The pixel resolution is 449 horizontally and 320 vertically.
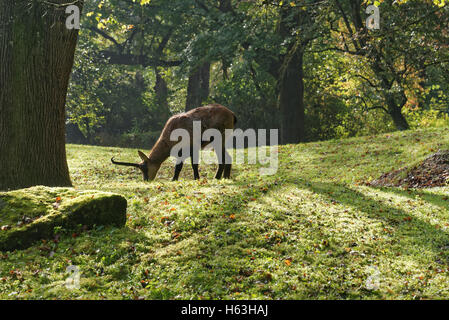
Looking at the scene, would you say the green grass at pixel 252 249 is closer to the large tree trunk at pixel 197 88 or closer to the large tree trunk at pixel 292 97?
the large tree trunk at pixel 292 97

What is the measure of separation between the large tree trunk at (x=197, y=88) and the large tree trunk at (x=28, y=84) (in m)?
20.0

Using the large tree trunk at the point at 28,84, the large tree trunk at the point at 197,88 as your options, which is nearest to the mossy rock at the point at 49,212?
the large tree trunk at the point at 28,84

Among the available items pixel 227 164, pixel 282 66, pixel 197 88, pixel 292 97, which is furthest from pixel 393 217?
pixel 197 88

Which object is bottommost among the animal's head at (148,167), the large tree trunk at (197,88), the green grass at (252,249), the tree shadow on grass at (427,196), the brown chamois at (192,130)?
the green grass at (252,249)

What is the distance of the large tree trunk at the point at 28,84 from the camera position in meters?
9.66

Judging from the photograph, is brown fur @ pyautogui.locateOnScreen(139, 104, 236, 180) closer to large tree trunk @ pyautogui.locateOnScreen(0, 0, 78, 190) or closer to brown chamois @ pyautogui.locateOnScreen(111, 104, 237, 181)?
brown chamois @ pyautogui.locateOnScreen(111, 104, 237, 181)

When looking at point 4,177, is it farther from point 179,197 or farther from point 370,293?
point 370,293

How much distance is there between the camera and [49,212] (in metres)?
7.18

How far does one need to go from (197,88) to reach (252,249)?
83.4ft

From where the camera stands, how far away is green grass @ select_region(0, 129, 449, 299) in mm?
5828

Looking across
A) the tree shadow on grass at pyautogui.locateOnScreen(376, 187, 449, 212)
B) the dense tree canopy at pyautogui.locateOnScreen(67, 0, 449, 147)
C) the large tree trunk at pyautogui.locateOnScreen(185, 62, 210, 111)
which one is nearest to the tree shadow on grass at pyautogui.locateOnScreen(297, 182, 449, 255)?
the tree shadow on grass at pyautogui.locateOnScreen(376, 187, 449, 212)

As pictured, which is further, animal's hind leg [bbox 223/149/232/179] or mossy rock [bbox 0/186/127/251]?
animal's hind leg [bbox 223/149/232/179]

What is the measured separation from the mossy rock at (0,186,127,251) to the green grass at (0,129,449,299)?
205mm

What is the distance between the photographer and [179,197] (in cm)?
927
